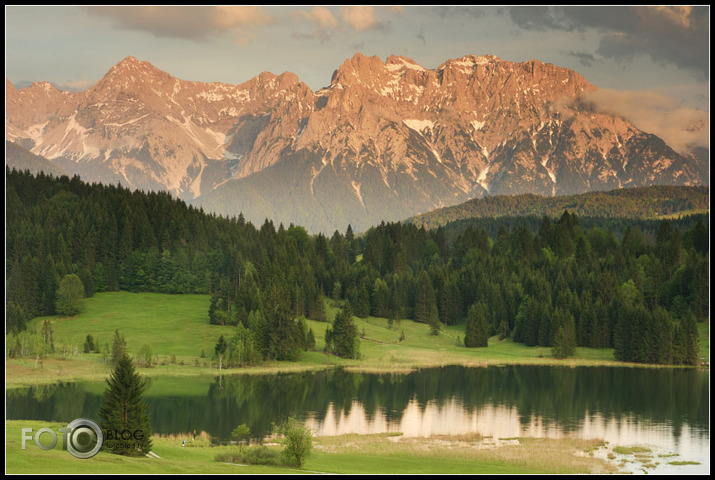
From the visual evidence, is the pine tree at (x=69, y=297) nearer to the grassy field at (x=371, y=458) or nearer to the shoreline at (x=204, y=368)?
the shoreline at (x=204, y=368)

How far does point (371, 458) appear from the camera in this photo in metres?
71.6

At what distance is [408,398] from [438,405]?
20.7ft

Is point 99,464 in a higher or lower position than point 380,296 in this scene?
lower

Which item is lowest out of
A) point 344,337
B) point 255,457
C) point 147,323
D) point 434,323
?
point 255,457

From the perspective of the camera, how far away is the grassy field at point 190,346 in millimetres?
126425

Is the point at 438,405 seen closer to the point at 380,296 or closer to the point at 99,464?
the point at 99,464

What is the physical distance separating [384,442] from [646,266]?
135295mm

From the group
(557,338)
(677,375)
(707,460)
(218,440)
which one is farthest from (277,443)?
(557,338)

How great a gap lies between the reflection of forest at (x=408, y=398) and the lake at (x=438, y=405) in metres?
0.14

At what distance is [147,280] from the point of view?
195750mm

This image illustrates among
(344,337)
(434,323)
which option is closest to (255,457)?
(344,337)

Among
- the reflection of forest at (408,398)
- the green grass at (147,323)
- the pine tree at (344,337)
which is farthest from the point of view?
the pine tree at (344,337)

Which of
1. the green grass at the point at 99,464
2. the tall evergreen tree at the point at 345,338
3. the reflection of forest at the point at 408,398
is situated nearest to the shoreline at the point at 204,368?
the tall evergreen tree at the point at 345,338

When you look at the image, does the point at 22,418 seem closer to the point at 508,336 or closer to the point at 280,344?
the point at 280,344
